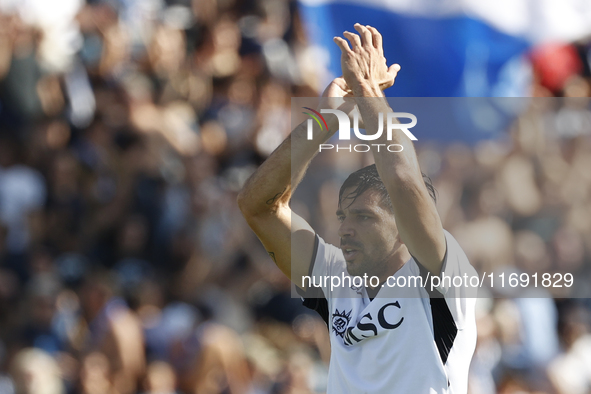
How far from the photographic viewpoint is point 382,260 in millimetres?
2945

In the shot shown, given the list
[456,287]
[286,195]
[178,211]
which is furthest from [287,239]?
[178,211]

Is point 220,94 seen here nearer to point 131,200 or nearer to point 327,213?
point 131,200

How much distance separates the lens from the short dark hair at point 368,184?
2.93 m

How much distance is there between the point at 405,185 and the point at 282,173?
2.04 ft

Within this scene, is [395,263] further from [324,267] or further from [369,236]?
[324,267]

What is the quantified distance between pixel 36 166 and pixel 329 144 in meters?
4.65

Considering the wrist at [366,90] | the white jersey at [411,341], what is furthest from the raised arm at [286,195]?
the white jersey at [411,341]

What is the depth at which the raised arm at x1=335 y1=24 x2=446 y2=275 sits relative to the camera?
266 centimetres

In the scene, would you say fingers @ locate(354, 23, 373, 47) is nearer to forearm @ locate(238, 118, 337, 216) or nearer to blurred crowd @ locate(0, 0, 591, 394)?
forearm @ locate(238, 118, 337, 216)

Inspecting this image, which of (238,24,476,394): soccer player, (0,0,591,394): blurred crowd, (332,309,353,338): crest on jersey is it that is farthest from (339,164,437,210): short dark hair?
(0,0,591,394): blurred crowd

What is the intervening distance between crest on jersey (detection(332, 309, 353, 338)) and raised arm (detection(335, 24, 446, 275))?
1.33 ft

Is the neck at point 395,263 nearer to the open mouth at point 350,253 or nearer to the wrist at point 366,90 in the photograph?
the open mouth at point 350,253

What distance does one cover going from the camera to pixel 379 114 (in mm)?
2793

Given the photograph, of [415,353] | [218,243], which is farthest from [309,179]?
[218,243]
